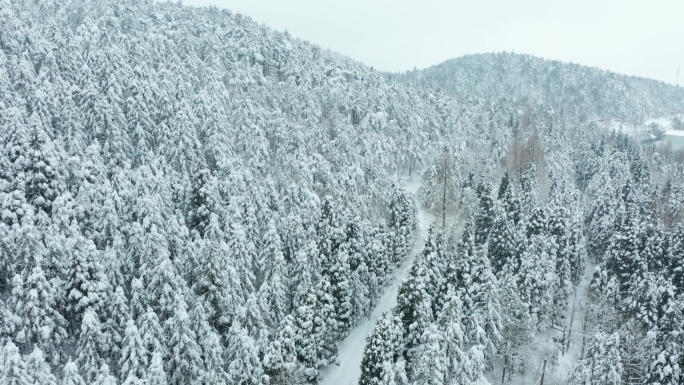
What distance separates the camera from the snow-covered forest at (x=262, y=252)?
27.8m

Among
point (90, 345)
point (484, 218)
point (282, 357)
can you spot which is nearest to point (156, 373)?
point (90, 345)

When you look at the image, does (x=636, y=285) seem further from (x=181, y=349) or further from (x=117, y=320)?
(x=117, y=320)

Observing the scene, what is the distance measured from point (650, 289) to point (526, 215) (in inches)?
707

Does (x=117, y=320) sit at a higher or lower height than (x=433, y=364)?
higher

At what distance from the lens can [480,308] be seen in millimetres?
38219

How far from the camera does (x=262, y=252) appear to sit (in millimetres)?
39625

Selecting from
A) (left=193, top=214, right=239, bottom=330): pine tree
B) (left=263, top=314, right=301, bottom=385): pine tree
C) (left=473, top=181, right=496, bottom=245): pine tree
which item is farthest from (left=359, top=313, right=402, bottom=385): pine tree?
(left=473, top=181, right=496, bottom=245): pine tree

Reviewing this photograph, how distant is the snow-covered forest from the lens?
27.8 metres

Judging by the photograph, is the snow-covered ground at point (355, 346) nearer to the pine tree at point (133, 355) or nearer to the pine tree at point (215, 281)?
the pine tree at point (215, 281)

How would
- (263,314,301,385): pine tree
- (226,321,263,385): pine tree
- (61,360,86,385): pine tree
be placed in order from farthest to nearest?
(263,314,301,385): pine tree → (226,321,263,385): pine tree → (61,360,86,385): pine tree

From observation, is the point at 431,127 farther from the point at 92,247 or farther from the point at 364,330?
the point at 92,247

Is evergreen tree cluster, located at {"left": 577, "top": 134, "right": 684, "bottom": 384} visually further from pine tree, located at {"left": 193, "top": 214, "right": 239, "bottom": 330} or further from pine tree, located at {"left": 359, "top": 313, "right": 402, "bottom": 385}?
pine tree, located at {"left": 193, "top": 214, "right": 239, "bottom": 330}

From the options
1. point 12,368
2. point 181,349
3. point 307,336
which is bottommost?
point 307,336

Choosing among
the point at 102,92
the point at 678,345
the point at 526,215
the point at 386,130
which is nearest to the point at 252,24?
the point at 386,130
